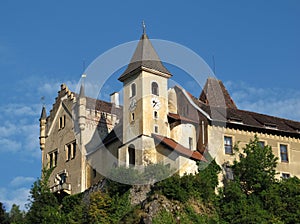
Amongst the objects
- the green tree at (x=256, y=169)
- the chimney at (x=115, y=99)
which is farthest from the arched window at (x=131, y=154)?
the chimney at (x=115, y=99)

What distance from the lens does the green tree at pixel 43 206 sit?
62.3m

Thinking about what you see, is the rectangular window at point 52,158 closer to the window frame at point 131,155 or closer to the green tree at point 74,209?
the green tree at point 74,209

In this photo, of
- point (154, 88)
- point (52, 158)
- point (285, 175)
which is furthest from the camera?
point (52, 158)

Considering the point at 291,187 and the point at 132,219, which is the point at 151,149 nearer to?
the point at 132,219

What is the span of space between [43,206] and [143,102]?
509 inches

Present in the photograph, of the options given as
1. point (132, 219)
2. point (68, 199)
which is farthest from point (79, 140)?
point (132, 219)

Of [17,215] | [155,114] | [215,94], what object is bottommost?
[17,215]

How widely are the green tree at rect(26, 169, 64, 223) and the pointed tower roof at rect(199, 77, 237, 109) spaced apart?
54.3 feet

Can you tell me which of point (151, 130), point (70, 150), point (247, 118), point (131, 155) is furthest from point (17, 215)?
point (247, 118)

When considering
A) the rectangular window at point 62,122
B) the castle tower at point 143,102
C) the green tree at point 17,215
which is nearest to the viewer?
the castle tower at point 143,102

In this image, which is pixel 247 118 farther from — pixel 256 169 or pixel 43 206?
pixel 43 206

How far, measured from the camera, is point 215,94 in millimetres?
70875

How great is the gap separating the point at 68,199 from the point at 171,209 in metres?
13.3

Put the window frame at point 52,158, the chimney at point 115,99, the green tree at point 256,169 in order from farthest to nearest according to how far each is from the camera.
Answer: the chimney at point 115,99 → the window frame at point 52,158 → the green tree at point 256,169
